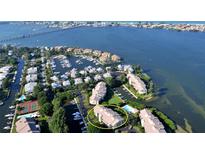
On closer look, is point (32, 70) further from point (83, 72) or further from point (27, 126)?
point (27, 126)

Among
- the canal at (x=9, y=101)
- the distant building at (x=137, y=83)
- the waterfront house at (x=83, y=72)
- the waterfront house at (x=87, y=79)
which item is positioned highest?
the distant building at (x=137, y=83)

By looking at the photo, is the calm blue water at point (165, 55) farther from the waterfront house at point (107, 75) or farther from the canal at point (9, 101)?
the canal at point (9, 101)

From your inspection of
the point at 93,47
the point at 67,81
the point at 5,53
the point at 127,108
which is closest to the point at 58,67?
the point at 67,81

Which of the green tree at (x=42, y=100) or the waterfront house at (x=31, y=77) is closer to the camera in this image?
the green tree at (x=42, y=100)

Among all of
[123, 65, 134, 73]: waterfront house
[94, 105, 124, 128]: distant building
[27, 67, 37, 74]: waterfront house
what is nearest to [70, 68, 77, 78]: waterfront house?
[27, 67, 37, 74]: waterfront house

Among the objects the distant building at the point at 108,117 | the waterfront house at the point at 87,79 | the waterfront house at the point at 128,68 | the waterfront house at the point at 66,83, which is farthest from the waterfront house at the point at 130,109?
the waterfront house at the point at 128,68

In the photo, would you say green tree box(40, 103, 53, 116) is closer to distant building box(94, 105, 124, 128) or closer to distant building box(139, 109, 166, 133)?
distant building box(94, 105, 124, 128)

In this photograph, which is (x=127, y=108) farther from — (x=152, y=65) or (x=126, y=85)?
(x=152, y=65)
